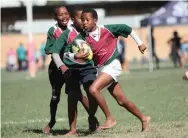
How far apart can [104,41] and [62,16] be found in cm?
87

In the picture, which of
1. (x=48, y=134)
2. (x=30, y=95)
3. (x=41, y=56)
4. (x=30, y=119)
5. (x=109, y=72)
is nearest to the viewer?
(x=109, y=72)

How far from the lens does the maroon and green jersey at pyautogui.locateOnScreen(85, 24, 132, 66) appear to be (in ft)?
27.7

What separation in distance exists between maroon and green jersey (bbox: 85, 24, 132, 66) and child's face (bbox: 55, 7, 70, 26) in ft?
2.21

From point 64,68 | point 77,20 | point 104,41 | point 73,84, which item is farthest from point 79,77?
point 77,20

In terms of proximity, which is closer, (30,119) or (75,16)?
(75,16)

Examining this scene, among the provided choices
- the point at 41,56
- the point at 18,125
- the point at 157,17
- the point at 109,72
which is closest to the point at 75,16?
the point at 109,72

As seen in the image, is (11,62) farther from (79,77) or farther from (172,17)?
(79,77)

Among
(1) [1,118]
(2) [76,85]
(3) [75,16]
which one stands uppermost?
(3) [75,16]

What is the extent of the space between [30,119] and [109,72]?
361cm

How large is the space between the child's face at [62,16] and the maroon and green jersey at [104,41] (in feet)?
2.21

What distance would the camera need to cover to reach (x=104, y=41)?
8438 mm

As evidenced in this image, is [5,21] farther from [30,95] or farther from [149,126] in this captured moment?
[149,126]

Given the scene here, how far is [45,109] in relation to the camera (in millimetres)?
13398

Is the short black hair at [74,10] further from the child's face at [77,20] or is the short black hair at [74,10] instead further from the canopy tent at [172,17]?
the canopy tent at [172,17]
